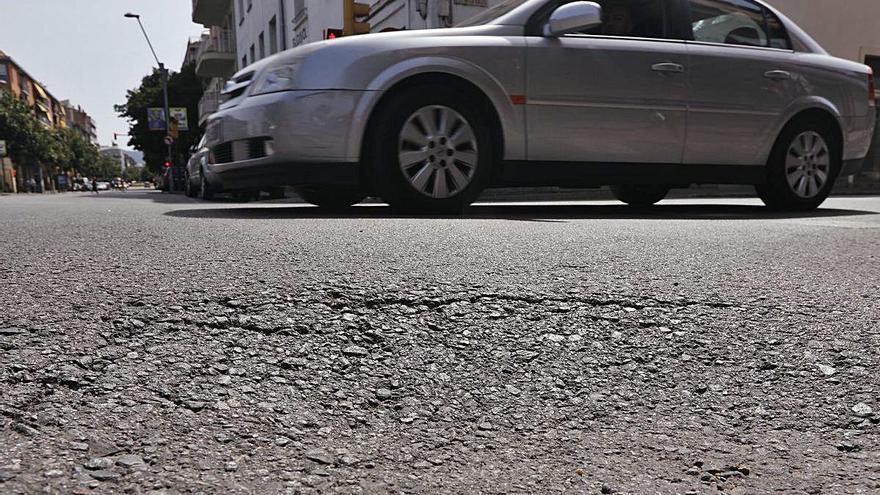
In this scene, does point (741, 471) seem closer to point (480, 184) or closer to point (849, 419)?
point (849, 419)

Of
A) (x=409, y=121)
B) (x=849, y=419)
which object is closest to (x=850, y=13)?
(x=409, y=121)

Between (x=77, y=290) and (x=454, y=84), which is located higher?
(x=454, y=84)

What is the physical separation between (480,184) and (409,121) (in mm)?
608

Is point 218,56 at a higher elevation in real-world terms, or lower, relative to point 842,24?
higher

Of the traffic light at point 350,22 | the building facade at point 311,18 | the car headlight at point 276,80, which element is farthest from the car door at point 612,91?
the building facade at point 311,18

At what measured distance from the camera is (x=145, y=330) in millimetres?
1583

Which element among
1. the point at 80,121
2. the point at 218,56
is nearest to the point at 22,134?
the point at 218,56

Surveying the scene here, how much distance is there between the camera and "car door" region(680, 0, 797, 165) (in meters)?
5.23

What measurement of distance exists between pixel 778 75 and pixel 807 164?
0.80 meters

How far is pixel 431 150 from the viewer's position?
14.6ft

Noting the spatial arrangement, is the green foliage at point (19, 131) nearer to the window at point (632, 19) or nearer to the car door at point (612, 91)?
the window at point (632, 19)

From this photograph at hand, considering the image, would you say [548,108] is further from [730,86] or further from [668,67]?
[730,86]

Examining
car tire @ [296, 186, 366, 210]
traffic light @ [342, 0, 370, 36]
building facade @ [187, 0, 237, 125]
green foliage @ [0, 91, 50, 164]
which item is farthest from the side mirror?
green foliage @ [0, 91, 50, 164]

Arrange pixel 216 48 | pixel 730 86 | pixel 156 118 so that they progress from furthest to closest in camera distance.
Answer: pixel 156 118 → pixel 216 48 → pixel 730 86
